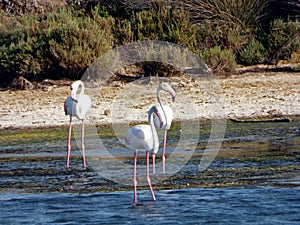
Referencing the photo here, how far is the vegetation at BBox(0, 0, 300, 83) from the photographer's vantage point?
17875mm

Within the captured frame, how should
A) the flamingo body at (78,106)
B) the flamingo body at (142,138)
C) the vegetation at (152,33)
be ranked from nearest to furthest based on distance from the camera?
the flamingo body at (142,138) < the flamingo body at (78,106) < the vegetation at (152,33)

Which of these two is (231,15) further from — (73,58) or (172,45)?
(73,58)

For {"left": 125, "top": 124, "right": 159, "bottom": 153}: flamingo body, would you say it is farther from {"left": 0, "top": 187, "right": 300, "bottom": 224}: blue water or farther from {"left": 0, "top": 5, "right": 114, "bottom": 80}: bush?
{"left": 0, "top": 5, "right": 114, "bottom": 80}: bush

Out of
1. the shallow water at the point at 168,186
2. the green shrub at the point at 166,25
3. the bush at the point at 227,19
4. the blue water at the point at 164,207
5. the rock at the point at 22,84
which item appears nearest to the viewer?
the blue water at the point at 164,207

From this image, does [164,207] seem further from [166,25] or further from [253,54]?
[166,25]

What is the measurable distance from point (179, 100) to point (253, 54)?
296 cm

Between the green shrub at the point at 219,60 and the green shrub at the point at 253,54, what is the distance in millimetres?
601

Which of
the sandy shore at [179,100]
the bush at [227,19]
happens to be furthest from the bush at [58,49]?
the bush at [227,19]

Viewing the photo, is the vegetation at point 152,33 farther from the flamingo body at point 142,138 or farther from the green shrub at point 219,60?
the flamingo body at point 142,138

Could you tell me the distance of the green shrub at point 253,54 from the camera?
18312mm

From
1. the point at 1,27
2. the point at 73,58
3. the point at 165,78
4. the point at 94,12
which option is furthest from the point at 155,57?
the point at 1,27

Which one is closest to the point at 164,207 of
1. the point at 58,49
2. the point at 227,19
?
the point at 58,49

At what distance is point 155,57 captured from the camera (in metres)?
17.6

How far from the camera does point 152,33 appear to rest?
62.3ft
